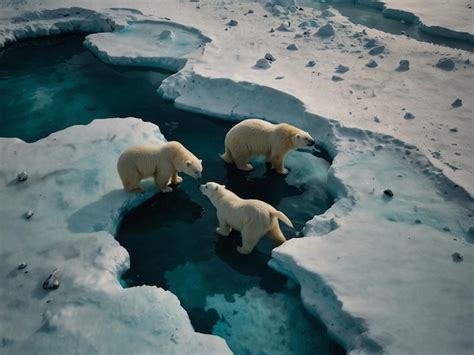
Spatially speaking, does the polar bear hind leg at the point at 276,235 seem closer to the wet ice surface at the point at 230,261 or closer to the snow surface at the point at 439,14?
the wet ice surface at the point at 230,261

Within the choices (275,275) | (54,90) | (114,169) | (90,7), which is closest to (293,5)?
(90,7)

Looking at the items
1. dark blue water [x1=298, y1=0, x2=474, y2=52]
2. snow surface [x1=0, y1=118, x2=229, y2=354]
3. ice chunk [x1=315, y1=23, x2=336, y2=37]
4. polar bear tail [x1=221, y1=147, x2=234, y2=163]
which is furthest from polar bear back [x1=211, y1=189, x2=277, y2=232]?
dark blue water [x1=298, y1=0, x2=474, y2=52]

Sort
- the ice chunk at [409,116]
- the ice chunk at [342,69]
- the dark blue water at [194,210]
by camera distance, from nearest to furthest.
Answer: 1. the dark blue water at [194,210]
2. the ice chunk at [409,116]
3. the ice chunk at [342,69]

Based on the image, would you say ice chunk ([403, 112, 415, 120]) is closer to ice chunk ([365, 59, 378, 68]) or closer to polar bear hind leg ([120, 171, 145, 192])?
ice chunk ([365, 59, 378, 68])

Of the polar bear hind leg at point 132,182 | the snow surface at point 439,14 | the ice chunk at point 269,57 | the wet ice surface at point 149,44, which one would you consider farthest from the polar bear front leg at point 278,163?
the snow surface at point 439,14

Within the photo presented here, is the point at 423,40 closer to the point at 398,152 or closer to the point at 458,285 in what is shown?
the point at 398,152
